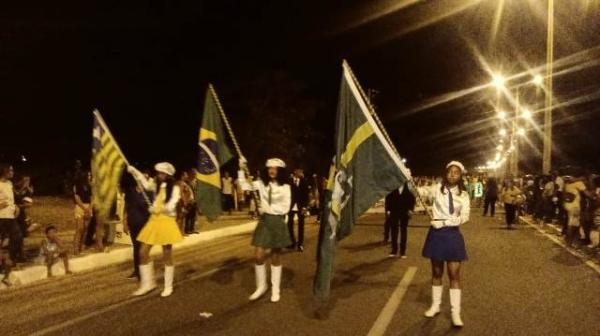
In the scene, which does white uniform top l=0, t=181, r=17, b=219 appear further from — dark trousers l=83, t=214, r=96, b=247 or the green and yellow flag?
dark trousers l=83, t=214, r=96, b=247

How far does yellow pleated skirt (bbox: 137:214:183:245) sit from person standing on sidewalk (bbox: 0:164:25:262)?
3.08m

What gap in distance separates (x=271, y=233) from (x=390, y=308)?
71.2 inches

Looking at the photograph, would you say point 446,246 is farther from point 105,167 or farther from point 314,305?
point 105,167

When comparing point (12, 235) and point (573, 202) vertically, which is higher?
point (573, 202)

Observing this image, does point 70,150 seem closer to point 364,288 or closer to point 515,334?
point 364,288

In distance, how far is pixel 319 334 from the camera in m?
7.35

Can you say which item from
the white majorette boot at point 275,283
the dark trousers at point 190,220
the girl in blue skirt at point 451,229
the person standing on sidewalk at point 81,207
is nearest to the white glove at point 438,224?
the girl in blue skirt at point 451,229

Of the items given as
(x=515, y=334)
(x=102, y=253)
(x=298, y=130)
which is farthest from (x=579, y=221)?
(x=298, y=130)

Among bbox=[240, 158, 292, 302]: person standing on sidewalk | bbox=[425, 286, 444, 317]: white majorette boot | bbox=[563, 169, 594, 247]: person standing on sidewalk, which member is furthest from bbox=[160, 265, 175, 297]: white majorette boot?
bbox=[563, 169, 594, 247]: person standing on sidewalk

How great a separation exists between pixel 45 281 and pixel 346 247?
721 cm

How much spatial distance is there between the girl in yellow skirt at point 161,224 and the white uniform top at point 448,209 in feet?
11.6

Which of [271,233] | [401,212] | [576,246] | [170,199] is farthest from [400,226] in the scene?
[170,199]

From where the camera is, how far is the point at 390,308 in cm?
876

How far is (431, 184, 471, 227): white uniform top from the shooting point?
7918mm
